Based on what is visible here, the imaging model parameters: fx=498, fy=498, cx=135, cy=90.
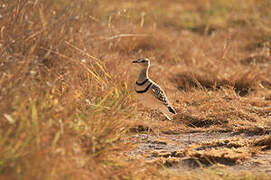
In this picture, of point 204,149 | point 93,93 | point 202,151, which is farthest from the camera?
point 93,93

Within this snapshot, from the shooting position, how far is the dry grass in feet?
9.02

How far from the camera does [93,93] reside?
13.4 ft

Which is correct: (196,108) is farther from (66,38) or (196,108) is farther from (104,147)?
(104,147)

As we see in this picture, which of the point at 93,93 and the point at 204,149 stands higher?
the point at 93,93

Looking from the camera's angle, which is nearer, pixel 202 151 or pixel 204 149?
pixel 202 151

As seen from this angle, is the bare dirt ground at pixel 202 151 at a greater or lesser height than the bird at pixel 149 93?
lesser

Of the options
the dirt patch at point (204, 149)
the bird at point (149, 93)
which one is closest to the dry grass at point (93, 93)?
the dirt patch at point (204, 149)

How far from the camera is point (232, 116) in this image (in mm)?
4691

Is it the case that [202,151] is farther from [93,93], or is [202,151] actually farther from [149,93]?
[93,93]

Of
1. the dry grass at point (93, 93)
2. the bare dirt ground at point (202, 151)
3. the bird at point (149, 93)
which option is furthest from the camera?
the bird at point (149, 93)

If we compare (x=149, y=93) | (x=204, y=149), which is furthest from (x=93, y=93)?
(x=204, y=149)

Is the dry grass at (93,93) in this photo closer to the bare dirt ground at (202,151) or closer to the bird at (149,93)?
the bare dirt ground at (202,151)

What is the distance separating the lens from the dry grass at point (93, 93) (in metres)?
2.75

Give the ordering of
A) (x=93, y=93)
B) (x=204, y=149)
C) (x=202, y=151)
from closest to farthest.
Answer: (x=202, y=151) < (x=204, y=149) < (x=93, y=93)
